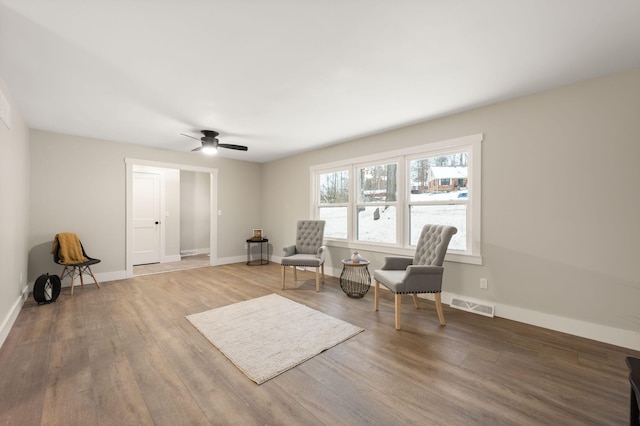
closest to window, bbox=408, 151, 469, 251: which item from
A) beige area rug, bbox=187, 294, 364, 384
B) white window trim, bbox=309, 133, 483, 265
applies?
white window trim, bbox=309, 133, 483, 265

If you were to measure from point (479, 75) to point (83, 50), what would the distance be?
3.38 m

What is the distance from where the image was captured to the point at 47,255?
409cm

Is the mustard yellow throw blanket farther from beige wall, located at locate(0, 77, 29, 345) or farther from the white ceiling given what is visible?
the white ceiling

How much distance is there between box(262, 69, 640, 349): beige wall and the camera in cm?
241

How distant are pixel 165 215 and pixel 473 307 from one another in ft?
22.2

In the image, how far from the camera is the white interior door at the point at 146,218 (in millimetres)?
6184

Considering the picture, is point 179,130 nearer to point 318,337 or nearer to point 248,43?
point 248,43

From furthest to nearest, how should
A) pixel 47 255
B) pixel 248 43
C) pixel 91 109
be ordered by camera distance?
pixel 47 255, pixel 91 109, pixel 248 43

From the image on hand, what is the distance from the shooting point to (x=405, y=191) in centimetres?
397

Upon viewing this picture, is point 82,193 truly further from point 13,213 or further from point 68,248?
point 13,213

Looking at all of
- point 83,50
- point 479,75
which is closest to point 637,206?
point 479,75

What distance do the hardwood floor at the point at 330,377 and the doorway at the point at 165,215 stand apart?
6.12ft

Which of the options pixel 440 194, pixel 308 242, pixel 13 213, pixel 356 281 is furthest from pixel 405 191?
pixel 13 213

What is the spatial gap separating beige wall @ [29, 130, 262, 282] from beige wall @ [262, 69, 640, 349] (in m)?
5.41
